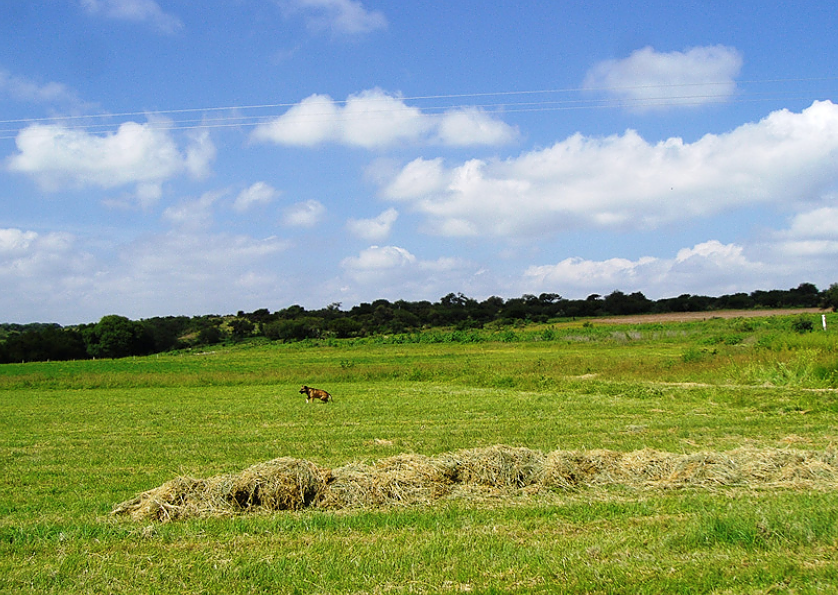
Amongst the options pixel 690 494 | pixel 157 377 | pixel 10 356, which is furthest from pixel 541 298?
pixel 690 494

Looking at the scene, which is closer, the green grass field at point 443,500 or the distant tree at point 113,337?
the green grass field at point 443,500

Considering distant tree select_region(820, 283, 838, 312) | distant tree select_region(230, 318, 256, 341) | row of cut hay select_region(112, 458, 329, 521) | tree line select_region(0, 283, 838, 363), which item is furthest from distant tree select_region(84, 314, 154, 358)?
row of cut hay select_region(112, 458, 329, 521)

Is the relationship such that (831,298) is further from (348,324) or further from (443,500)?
(443,500)

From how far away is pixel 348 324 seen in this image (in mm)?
111812

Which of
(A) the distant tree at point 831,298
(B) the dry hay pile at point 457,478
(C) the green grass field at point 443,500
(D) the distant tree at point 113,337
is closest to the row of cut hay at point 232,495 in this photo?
(B) the dry hay pile at point 457,478

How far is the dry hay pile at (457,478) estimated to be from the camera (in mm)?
8414

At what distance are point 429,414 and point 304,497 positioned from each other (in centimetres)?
1126

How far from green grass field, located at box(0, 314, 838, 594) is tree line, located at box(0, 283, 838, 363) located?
7228 centimetres

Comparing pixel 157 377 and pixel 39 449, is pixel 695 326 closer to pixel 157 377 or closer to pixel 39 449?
pixel 157 377

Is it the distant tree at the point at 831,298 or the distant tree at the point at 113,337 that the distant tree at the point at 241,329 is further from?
the distant tree at the point at 831,298

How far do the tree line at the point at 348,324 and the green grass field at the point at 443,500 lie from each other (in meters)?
72.3

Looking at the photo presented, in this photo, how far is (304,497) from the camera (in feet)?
28.4

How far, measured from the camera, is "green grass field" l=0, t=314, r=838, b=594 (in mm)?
5840

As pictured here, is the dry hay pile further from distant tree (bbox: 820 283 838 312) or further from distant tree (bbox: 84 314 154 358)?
distant tree (bbox: 84 314 154 358)
